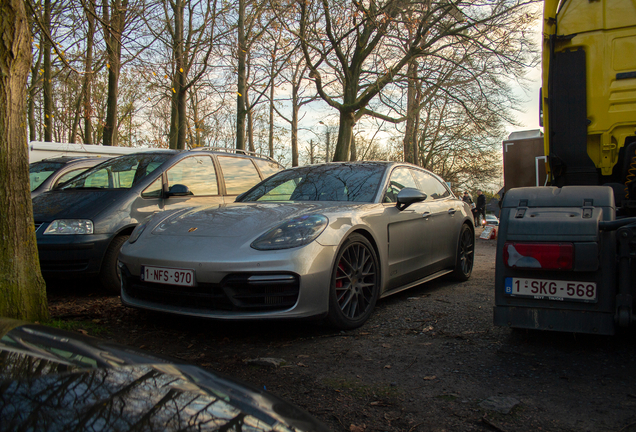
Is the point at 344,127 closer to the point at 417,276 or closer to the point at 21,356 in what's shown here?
the point at 417,276

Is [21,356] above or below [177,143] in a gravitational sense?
below

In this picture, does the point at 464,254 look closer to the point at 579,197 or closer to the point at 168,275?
the point at 579,197

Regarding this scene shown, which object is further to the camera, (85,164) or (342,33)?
(342,33)

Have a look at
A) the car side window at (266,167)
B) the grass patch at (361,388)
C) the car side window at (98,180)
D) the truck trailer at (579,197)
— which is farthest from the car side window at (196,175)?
the truck trailer at (579,197)

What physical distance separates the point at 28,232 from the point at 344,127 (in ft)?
40.4

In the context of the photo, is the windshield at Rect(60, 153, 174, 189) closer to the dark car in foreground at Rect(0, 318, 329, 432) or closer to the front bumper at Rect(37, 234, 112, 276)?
the front bumper at Rect(37, 234, 112, 276)

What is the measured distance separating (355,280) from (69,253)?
110 inches

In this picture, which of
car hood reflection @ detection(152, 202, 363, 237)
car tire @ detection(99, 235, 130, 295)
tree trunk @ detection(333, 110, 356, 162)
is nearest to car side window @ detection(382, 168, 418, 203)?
car hood reflection @ detection(152, 202, 363, 237)

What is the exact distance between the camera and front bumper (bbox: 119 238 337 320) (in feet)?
10.5

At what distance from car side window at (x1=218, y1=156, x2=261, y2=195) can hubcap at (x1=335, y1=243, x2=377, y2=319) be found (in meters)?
2.81

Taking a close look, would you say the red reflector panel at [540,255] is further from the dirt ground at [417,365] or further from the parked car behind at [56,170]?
the parked car behind at [56,170]

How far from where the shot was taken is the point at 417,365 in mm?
2951

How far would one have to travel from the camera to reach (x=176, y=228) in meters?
3.76

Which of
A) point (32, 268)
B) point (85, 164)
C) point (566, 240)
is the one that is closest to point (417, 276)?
point (566, 240)
